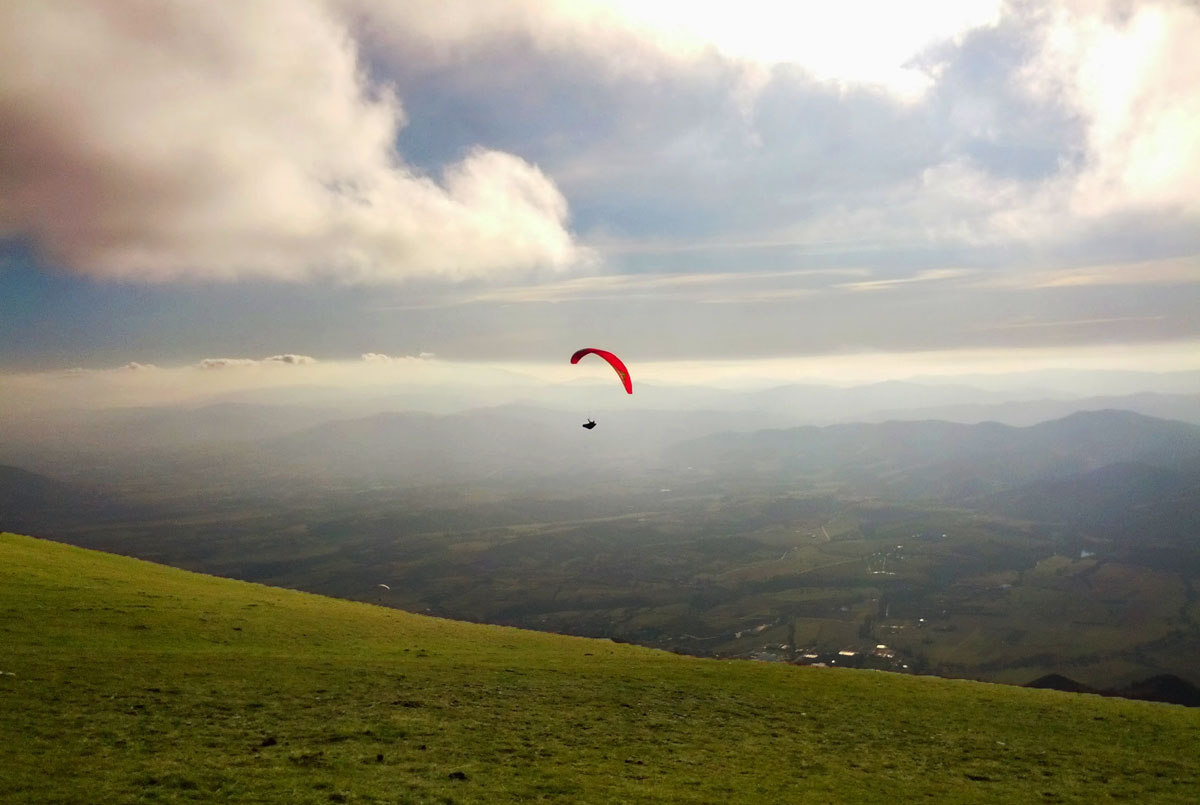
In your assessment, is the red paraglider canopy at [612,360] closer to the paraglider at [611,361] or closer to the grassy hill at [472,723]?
the paraglider at [611,361]

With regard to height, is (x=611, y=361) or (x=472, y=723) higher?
(x=611, y=361)

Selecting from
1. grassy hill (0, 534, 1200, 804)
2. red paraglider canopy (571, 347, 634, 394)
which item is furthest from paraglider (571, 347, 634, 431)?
grassy hill (0, 534, 1200, 804)

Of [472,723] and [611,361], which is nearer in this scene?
[472,723]

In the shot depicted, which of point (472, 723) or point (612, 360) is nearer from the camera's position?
point (472, 723)

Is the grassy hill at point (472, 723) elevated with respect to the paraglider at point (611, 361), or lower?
lower

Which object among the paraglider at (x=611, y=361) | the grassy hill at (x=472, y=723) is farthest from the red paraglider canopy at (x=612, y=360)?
the grassy hill at (x=472, y=723)

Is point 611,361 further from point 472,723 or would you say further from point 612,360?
point 472,723

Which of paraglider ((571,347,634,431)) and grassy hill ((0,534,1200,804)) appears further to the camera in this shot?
paraglider ((571,347,634,431))

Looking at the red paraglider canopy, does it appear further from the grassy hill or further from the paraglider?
the grassy hill

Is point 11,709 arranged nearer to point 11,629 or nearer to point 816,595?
point 11,629

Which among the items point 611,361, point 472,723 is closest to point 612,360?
point 611,361
